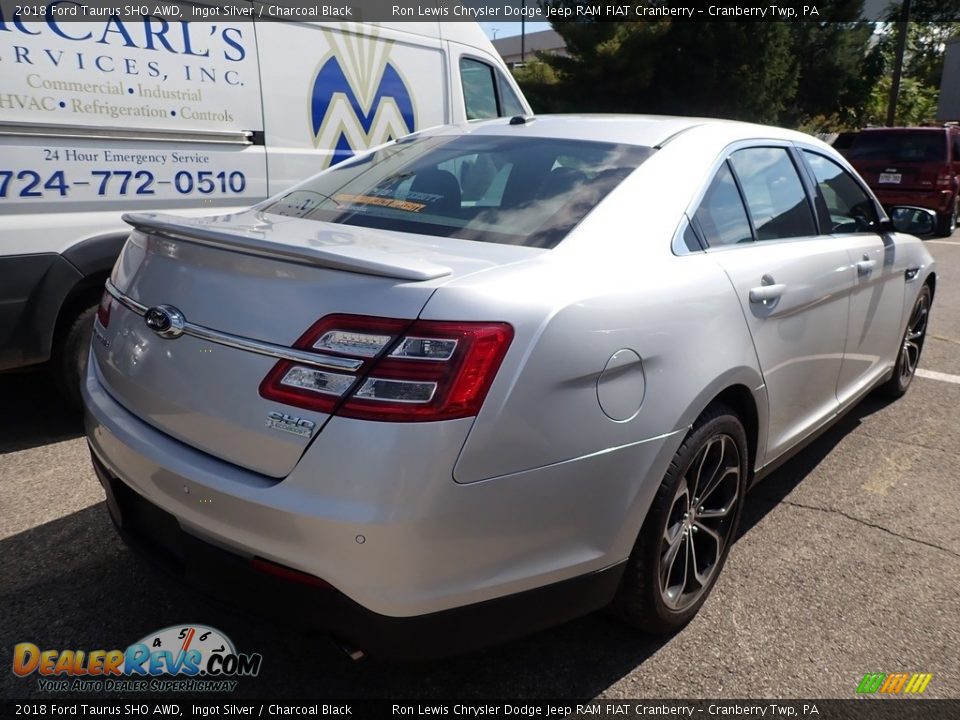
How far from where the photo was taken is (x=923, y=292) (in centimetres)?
457

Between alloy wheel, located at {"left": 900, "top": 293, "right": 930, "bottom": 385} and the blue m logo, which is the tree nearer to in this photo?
the blue m logo

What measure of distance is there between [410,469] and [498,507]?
23cm

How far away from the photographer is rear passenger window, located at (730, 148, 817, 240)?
282cm

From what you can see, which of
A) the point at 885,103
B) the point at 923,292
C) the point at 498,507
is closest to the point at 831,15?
the point at 885,103

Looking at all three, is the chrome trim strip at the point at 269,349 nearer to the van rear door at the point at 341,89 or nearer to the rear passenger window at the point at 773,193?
the rear passenger window at the point at 773,193

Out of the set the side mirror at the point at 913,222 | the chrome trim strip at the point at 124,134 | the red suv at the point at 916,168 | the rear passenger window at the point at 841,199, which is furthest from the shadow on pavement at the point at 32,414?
the red suv at the point at 916,168

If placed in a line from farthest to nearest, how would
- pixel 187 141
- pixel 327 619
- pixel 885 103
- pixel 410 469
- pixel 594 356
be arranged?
1. pixel 885 103
2. pixel 187 141
3. pixel 594 356
4. pixel 327 619
5. pixel 410 469

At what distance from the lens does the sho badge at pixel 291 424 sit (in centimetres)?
169

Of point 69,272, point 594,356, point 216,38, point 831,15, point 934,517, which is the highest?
point 831,15

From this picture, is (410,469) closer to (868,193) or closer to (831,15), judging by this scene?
(868,193)

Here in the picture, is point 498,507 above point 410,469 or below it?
below

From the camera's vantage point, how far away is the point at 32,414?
4.10m

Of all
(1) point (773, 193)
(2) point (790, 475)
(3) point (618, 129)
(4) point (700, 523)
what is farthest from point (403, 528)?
(2) point (790, 475)

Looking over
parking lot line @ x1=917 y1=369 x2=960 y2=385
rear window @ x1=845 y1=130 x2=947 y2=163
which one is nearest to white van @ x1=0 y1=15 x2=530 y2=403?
parking lot line @ x1=917 y1=369 x2=960 y2=385
